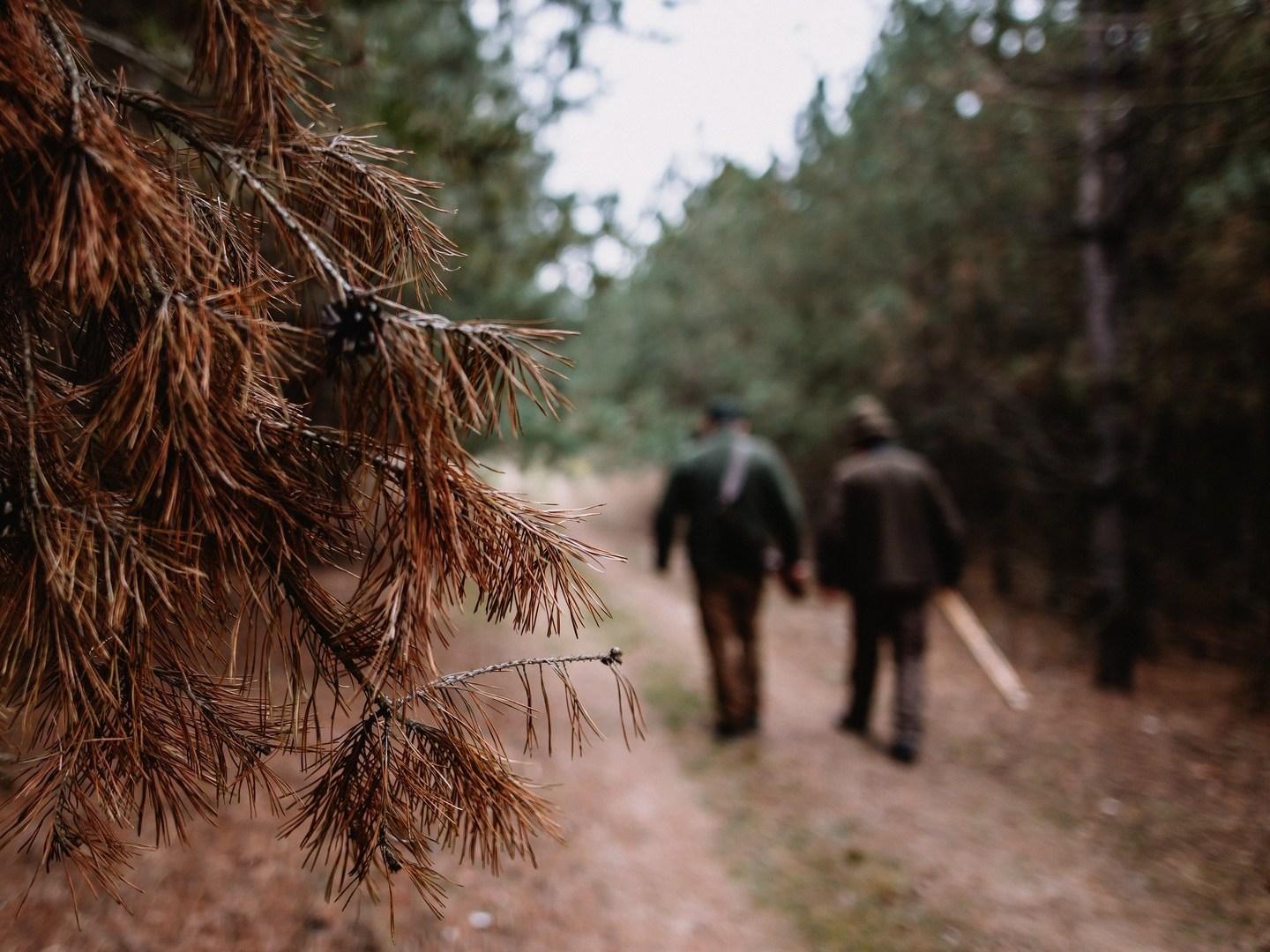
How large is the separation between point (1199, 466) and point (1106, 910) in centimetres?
570

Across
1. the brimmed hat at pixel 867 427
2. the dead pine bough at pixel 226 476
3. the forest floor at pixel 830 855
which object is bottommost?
the forest floor at pixel 830 855

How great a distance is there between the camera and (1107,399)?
6.22 metres

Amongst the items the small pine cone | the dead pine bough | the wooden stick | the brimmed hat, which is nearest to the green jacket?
the brimmed hat

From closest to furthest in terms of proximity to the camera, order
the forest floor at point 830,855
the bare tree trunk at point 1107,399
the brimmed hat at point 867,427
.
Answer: the forest floor at point 830,855, the brimmed hat at point 867,427, the bare tree trunk at point 1107,399

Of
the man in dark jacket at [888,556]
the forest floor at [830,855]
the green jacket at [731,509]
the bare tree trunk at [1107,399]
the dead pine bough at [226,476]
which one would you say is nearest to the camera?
the dead pine bough at [226,476]

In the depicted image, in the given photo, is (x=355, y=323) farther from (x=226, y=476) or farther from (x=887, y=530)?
(x=887, y=530)

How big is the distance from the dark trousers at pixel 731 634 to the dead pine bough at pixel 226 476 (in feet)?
11.9

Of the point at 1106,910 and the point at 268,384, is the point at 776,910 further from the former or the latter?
the point at 268,384

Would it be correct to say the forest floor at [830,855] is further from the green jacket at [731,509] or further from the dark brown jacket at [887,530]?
the green jacket at [731,509]

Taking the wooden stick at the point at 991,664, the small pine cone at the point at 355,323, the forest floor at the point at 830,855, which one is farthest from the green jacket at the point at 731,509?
the small pine cone at the point at 355,323

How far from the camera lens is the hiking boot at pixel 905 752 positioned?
192 inches

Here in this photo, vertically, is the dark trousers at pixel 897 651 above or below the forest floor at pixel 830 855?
above

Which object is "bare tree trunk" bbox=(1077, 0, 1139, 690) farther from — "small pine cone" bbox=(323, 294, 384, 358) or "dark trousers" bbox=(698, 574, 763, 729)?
"small pine cone" bbox=(323, 294, 384, 358)

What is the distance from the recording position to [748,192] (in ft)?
27.9
